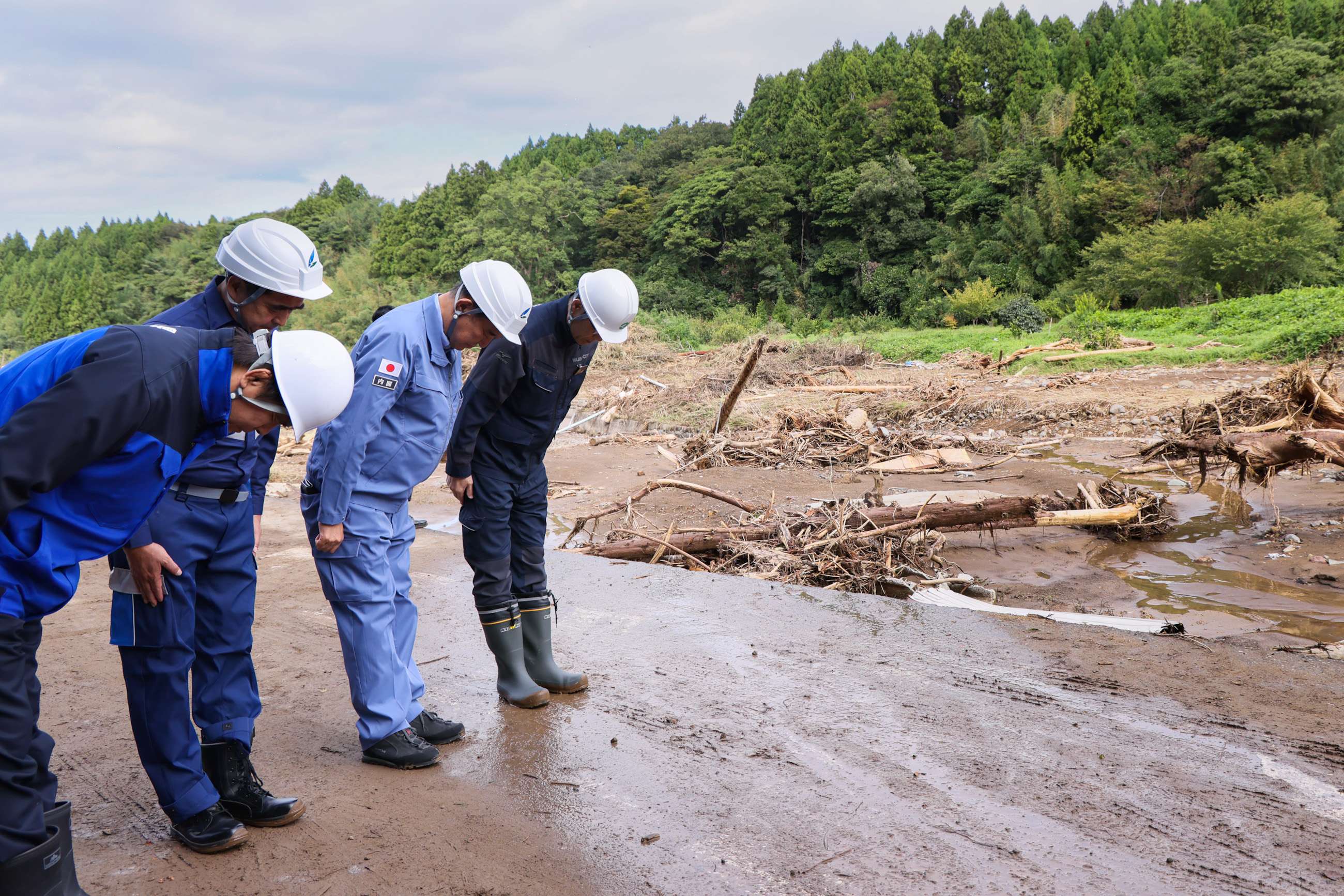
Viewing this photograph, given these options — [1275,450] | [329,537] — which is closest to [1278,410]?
[1275,450]

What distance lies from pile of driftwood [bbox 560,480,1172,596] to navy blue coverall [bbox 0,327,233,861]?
15.1ft

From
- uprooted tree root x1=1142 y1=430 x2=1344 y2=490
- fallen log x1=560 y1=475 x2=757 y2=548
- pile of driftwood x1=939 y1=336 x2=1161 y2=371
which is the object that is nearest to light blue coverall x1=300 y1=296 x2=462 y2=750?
fallen log x1=560 y1=475 x2=757 y2=548

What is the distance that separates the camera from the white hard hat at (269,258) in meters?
2.79

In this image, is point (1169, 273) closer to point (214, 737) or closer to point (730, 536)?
point (730, 536)

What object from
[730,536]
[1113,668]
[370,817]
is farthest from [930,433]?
[370,817]

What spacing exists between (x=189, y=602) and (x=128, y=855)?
821 millimetres

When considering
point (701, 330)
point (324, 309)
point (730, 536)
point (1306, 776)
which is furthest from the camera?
point (324, 309)

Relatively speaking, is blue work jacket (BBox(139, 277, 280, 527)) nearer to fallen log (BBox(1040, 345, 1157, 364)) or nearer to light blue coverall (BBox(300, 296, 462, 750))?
light blue coverall (BBox(300, 296, 462, 750))

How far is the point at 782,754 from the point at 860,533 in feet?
11.0

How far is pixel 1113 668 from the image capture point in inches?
160

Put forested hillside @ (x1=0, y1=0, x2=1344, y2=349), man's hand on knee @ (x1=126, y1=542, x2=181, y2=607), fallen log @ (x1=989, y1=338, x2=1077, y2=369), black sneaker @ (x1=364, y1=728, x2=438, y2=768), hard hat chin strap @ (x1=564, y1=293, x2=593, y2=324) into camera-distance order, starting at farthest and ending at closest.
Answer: forested hillside @ (x1=0, y1=0, x2=1344, y2=349)
fallen log @ (x1=989, y1=338, x2=1077, y2=369)
hard hat chin strap @ (x1=564, y1=293, x2=593, y2=324)
black sneaker @ (x1=364, y1=728, x2=438, y2=768)
man's hand on knee @ (x1=126, y1=542, x2=181, y2=607)

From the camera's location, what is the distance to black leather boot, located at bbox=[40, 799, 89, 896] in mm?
1842

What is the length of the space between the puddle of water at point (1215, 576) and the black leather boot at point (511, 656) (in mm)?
4376

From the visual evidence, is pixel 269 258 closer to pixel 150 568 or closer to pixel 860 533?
pixel 150 568
